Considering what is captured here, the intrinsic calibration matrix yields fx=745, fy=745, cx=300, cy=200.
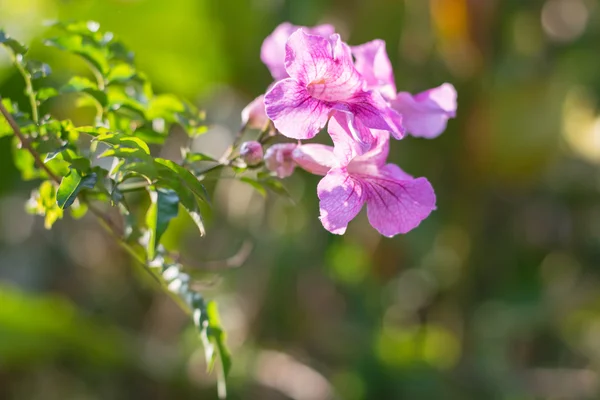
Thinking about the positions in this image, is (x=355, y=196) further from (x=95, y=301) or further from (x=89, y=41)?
(x=95, y=301)

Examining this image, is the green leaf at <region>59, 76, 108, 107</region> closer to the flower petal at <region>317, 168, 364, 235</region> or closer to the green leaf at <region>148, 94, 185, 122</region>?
the green leaf at <region>148, 94, 185, 122</region>

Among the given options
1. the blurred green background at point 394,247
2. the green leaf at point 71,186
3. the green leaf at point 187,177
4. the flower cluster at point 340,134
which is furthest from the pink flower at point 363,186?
the blurred green background at point 394,247

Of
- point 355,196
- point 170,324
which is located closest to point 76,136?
point 355,196

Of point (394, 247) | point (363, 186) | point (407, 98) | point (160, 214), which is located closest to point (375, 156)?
point (363, 186)

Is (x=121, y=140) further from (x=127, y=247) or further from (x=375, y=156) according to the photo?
(x=375, y=156)

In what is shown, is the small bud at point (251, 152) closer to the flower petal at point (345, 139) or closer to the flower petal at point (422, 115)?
the flower petal at point (345, 139)
